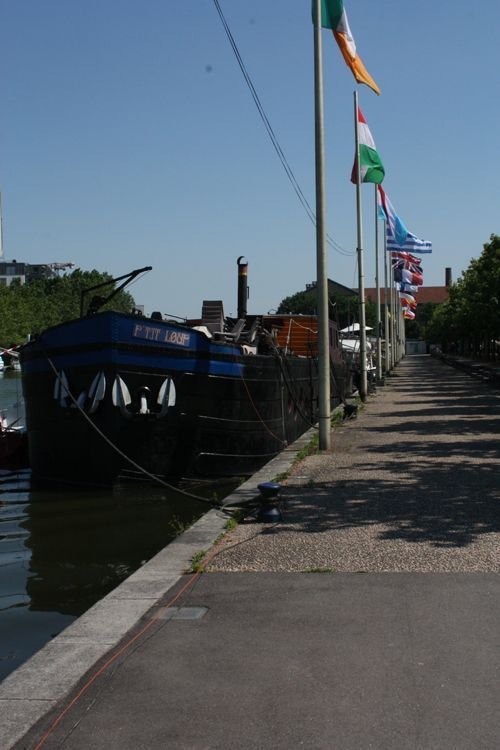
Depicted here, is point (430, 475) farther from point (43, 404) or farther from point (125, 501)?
point (43, 404)

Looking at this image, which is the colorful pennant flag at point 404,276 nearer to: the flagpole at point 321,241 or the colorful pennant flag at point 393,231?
the colorful pennant flag at point 393,231

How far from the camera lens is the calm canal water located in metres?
7.16

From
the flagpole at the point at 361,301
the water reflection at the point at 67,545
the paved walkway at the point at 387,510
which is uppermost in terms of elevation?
the flagpole at the point at 361,301

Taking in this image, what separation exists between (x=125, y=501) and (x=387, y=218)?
26256 millimetres

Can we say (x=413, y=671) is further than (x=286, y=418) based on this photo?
No

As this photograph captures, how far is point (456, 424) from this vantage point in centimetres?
1884

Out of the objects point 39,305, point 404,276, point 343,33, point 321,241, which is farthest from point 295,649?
point 39,305

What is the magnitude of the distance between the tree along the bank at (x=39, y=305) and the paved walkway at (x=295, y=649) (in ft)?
192

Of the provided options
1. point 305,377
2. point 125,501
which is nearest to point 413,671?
point 125,501

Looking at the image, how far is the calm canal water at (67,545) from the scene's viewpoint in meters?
7.16

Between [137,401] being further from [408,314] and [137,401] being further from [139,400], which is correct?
[408,314]

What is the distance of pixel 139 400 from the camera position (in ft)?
43.3

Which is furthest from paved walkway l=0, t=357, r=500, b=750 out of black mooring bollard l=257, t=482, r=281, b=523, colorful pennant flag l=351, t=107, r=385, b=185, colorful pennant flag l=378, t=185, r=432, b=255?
colorful pennant flag l=378, t=185, r=432, b=255

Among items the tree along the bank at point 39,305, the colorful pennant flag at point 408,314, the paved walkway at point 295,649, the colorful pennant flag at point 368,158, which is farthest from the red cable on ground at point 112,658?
the colorful pennant flag at point 408,314
